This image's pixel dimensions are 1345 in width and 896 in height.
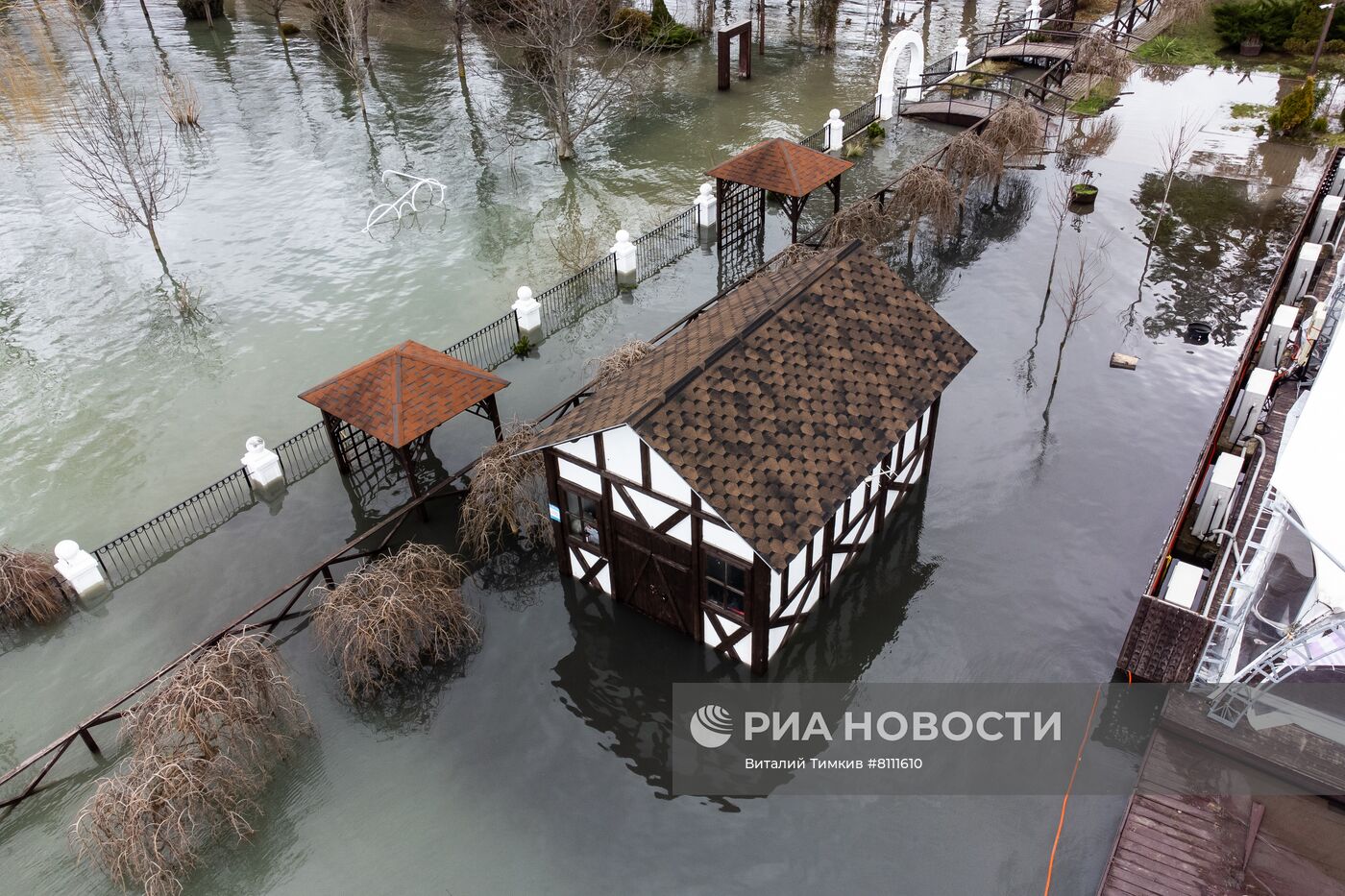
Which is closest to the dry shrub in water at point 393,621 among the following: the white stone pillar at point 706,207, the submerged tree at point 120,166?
the white stone pillar at point 706,207

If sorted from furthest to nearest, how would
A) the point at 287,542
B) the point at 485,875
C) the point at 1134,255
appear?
the point at 1134,255 < the point at 287,542 < the point at 485,875

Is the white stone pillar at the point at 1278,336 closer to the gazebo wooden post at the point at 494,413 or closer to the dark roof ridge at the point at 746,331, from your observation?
the dark roof ridge at the point at 746,331

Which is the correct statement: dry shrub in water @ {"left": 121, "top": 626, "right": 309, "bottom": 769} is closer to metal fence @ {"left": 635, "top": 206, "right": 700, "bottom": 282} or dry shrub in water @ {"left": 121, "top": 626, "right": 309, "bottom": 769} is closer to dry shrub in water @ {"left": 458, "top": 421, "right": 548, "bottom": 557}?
dry shrub in water @ {"left": 458, "top": 421, "right": 548, "bottom": 557}

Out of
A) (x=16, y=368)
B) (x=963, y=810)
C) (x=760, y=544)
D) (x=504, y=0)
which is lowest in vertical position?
(x=963, y=810)

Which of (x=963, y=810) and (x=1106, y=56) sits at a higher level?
(x=1106, y=56)

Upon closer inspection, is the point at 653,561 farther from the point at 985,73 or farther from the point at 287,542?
the point at 985,73

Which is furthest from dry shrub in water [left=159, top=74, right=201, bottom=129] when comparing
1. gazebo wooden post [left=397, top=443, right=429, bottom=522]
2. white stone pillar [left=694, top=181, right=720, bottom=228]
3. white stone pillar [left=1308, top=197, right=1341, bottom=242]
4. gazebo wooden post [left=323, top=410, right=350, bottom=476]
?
white stone pillar [left=1308, top=197, right=1341, bottom=242]

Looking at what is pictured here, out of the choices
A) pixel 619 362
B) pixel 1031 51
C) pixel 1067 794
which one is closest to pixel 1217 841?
pixel 1067 794

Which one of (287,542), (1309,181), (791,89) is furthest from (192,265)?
(1309,181)

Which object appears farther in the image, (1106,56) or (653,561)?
(1106,56)

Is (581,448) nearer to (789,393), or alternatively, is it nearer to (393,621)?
(789,393)
